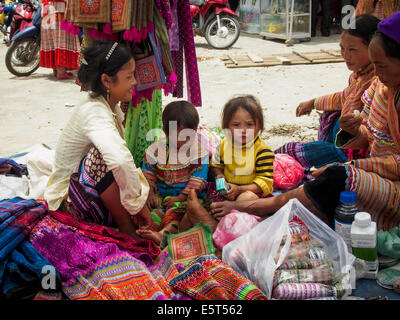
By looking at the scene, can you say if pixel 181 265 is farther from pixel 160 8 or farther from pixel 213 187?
pixel 160 8

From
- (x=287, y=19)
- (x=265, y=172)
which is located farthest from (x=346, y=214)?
(x=287, y=19)

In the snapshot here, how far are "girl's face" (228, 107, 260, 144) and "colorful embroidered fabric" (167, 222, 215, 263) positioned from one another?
2.10ft

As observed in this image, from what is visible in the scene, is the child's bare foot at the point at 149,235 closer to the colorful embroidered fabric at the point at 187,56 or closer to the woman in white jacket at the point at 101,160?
the woman in white jacket at the point at 101,160

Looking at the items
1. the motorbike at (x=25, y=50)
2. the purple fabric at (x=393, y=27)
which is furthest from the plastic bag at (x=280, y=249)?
the motorbike at (x=25, y=50)

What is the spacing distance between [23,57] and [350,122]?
6392 millimetres

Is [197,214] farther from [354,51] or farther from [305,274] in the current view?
[354,51]

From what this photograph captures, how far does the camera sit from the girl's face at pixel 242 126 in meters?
2.82

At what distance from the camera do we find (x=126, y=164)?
237cm

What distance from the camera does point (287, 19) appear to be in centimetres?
943

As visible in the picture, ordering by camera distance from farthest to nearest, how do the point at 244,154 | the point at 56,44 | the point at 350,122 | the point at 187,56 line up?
the point at 56,44 < the point at 187,56 < the point at 244,154 < the point at 350,122

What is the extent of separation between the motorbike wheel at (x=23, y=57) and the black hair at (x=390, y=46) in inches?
250
